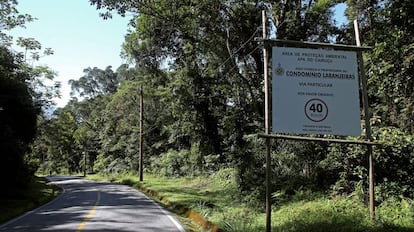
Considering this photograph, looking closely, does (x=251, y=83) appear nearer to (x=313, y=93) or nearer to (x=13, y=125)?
(x=313, y=93)

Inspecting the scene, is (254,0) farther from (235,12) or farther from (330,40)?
(330,40)

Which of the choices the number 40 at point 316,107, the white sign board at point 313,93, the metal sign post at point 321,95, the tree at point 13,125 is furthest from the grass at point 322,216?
the tree at point 13,125

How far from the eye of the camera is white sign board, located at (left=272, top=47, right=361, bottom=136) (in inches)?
309

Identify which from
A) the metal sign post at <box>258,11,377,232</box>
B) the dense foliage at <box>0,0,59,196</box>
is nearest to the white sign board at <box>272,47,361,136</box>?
the metal sign post at <box>258,11,377,232</box>

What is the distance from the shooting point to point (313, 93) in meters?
7.94

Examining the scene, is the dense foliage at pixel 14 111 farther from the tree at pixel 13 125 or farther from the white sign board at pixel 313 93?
the white sign board at pixel 313 93

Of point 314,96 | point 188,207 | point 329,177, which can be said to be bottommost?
point 188,207

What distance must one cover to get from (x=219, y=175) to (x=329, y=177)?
10278 mm

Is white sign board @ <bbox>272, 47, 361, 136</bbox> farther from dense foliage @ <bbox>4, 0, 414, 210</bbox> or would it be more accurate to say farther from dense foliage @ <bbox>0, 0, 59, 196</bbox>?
dense foliage @ <bbox>0, 0, 59, 196</bbox>

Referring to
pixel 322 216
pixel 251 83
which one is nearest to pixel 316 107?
pixel 322 216

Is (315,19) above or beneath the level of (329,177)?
above

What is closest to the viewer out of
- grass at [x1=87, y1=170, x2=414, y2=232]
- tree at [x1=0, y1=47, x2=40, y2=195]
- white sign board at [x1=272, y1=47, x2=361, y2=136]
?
white sign board at [x1=272, y1=47, x2=361, y2=136]

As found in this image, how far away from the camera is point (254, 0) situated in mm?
18531

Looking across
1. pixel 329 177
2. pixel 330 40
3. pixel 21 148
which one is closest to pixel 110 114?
pixel 21 148
